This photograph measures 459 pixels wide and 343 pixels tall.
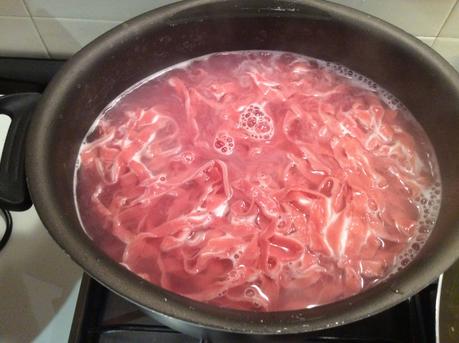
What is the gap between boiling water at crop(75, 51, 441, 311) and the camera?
97cm

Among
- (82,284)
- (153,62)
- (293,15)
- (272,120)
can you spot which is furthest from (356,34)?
(82,284)

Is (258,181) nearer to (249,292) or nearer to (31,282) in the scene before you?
(249,292)

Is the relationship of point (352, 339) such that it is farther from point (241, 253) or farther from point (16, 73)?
point (16, 73)

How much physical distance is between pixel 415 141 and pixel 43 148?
799 millimetres

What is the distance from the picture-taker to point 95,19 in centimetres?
131

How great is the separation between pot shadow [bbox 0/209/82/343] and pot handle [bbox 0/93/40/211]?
0.31 meters

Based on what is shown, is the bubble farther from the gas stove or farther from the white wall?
the white wall

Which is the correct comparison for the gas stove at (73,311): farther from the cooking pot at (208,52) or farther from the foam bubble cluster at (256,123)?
the foam bubble cluster at (256,123)

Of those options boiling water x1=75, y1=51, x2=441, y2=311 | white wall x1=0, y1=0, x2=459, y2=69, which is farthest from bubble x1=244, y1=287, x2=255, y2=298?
white wall x1=0, y1=0, x2=459, y2=69

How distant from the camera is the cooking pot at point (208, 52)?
750mm

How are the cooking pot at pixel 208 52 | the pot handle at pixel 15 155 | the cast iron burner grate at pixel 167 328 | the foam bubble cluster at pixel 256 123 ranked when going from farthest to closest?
1. the foam bubble cluster at pixel 256 123
2. the cast iron burner grate at pixel 167 328
3. the pot handle at pixel 15 155
4. the cooking pot at pixel 208 52

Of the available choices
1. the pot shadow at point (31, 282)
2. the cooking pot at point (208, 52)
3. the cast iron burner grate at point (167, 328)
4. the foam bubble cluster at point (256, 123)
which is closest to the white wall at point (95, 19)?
the cooking pot at point (208, 52)

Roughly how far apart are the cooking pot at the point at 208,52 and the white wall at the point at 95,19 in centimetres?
16

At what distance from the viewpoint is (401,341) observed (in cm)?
106
